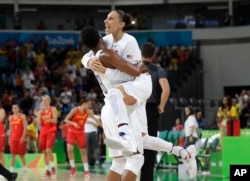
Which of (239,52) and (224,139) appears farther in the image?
(239,52)

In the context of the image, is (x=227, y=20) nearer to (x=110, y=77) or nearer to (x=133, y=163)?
(x=110, y=77)

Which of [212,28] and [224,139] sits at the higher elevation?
[212,28]

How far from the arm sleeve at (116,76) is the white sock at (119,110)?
152mm

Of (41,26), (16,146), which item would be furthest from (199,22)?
(16,146)

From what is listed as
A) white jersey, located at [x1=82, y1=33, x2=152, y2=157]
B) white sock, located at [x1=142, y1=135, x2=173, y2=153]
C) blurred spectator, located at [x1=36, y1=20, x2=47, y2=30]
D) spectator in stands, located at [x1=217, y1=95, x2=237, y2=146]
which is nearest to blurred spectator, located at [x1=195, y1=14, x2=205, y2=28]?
blurred spectator, located at [x1=36, y1=20, x2=47, y2=30]

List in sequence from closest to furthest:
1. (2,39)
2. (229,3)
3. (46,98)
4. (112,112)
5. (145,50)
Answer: (112,112) → (145,50) → (46,98) → (2,39) → (229,3)

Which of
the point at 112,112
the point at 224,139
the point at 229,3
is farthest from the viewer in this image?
the point at 229,3

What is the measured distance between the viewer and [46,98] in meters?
17.7

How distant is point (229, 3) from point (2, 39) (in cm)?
1284

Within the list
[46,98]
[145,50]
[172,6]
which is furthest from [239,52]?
[145,50]

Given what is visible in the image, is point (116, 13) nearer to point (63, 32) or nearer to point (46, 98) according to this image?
point (46, 98)

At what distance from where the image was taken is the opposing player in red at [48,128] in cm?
1789

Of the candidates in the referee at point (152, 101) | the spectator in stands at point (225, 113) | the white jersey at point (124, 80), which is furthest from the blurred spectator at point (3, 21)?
the white jersey at point (124, 80)

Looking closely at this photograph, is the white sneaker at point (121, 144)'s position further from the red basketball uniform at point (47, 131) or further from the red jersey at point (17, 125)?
the red jersey at point (17, 125)
